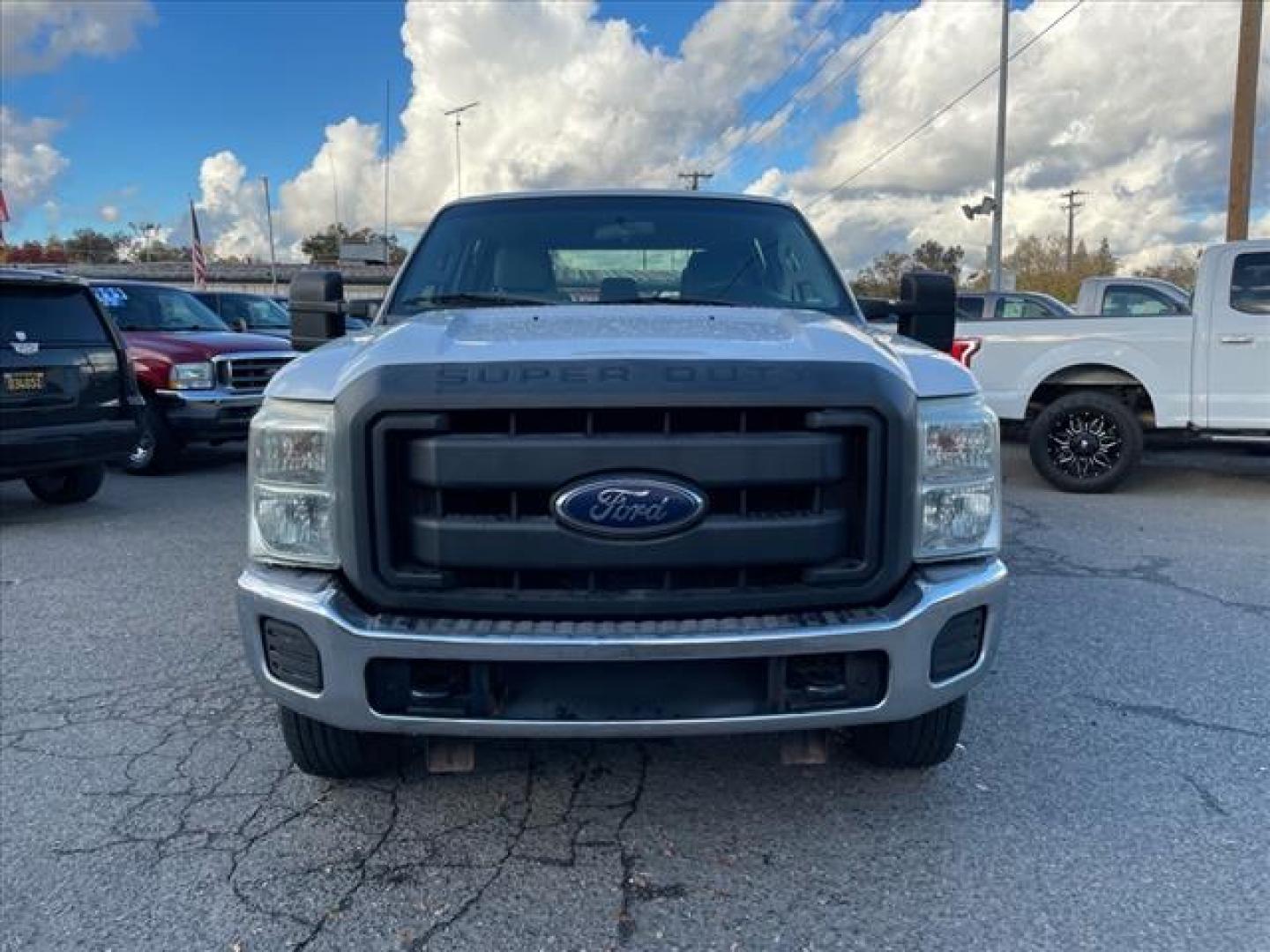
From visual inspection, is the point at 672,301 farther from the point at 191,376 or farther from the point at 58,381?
the point at 191,376

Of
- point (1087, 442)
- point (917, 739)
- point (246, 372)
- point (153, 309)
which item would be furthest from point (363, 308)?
point (153, 309)

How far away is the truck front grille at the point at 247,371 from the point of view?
9.41 m

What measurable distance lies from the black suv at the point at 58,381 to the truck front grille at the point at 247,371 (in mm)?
1674

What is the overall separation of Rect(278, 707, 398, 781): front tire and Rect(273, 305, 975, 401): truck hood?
3.33ft

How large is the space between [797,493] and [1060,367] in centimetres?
Result: 691

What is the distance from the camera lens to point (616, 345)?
2.58m

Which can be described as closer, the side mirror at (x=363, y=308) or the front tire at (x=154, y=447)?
the side mirror at (x=363, y=308)

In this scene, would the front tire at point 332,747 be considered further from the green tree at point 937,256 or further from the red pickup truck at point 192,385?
the green tree at point 937,256

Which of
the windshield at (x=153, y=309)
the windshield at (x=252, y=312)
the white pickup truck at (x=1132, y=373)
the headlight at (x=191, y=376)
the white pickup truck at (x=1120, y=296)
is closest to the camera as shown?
the white pickup truck at (x=1132, y=373)

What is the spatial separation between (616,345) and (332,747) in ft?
4.96

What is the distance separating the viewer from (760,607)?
96.8 inches

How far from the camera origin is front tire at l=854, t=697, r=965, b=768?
2934 mm

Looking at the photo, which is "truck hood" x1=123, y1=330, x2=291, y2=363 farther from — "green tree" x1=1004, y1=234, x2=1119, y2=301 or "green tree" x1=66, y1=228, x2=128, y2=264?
"green tree" x1=66, y1=228, x2=128, y2=264

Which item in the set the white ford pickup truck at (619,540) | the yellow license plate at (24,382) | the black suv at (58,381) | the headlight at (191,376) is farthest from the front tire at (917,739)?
the headlight at (191,376)
